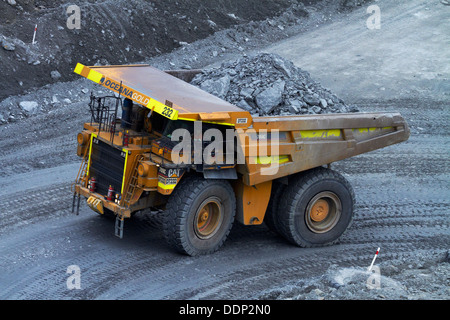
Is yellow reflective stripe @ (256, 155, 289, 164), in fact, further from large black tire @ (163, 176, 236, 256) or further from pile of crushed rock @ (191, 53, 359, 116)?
pile of crushed rock @ (191, 53, 359, 116)

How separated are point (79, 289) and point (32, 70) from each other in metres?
9.37

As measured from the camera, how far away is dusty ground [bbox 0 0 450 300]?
711 centimetres

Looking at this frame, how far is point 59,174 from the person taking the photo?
10.9 meters

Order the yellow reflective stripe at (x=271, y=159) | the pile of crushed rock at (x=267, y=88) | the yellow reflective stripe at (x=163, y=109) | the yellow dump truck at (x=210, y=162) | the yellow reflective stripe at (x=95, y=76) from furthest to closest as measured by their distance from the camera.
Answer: the pile of crushed rock at (x=267, y=88) → the yellow reflective stripe at (x=95, y=76) → the yellow reflective stripe at (x=271, y=159) → the yellow dump truck at (x=210, y=162) → the yellow reflective stripe at (x=163, y=109)

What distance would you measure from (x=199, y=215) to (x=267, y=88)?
301 cm

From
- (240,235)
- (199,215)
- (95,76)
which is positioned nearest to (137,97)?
(95,76)

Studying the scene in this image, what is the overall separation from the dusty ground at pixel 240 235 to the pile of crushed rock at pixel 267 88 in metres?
1.87

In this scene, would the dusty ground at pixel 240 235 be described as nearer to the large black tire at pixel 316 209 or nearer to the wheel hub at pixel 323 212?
the large black tire at pixel 316 209

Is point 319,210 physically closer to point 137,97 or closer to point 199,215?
point 199,215

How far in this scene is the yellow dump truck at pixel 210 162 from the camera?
7477mm

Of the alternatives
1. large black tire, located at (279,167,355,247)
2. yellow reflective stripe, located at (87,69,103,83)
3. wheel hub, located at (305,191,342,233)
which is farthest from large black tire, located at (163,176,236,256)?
yellow reflective stripe, located at (87,69,103,83)

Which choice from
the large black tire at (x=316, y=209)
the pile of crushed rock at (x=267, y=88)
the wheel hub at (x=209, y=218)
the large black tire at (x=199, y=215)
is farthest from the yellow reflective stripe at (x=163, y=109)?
the pile of crushed rock at (x=267, y=88)
